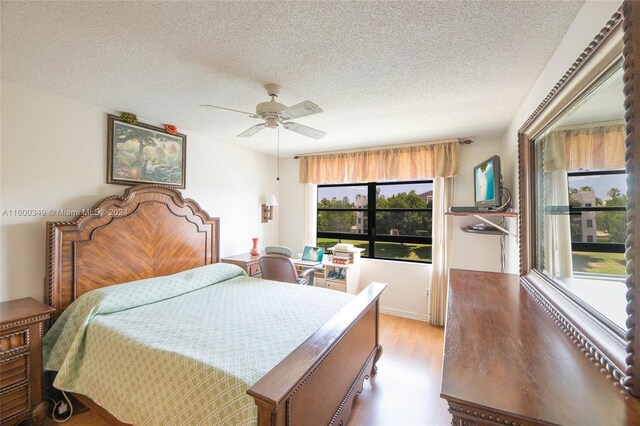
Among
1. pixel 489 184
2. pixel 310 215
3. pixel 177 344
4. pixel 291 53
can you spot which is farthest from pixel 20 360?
pixel 489 184

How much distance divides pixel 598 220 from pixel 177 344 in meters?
2.00

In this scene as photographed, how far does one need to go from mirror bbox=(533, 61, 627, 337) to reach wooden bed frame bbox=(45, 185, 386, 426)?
112 cm

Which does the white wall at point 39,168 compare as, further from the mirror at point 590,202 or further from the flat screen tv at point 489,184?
the flat screen tv at point 489,184

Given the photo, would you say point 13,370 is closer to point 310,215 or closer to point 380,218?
point 310,215

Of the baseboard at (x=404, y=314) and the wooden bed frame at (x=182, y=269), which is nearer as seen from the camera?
the wooden bed frame at (x=182, y=269)

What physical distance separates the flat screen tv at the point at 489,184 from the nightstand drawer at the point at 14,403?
3757mm

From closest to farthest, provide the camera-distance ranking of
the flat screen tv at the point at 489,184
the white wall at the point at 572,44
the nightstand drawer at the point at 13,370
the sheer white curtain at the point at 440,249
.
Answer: the white wall at the point at 572,44, the nightstand drawer at the point at 13,370, the flat screen tv at the point at 489,184, the sheer white curtain at the point at 440,249

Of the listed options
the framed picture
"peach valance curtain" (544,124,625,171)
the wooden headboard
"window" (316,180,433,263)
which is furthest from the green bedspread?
"window" (316,180,433,263)

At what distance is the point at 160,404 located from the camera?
4.46 ft

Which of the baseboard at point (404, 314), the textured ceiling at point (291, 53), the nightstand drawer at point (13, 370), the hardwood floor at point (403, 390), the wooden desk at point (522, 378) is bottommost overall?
the hardwood floor at point (403, 390)

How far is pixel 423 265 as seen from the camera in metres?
3.71

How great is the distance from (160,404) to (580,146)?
2214 mm

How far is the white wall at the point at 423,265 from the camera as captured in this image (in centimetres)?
333

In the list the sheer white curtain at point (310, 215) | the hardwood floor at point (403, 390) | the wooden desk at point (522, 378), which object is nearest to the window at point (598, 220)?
the wooden desk at point (522, 378)
